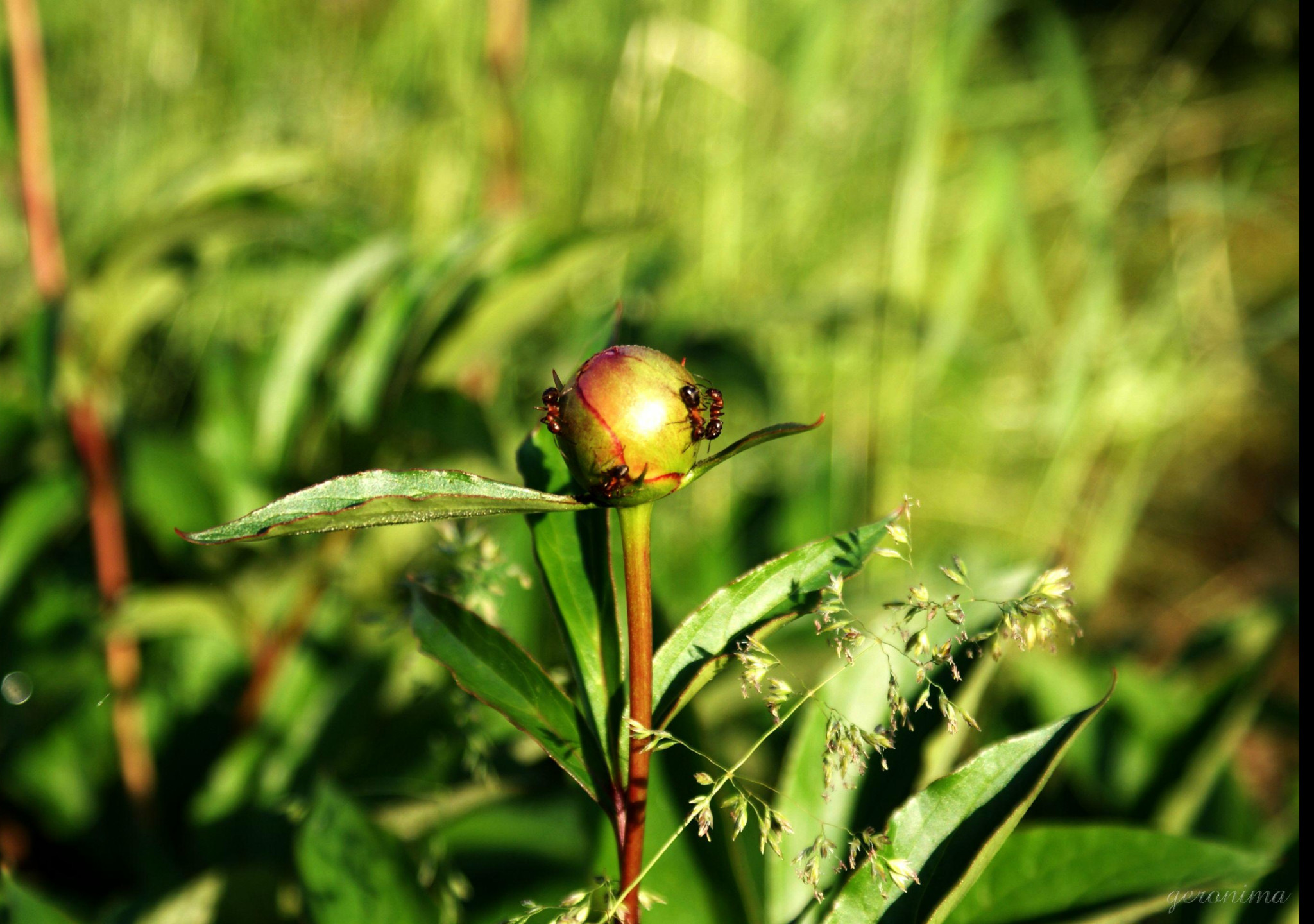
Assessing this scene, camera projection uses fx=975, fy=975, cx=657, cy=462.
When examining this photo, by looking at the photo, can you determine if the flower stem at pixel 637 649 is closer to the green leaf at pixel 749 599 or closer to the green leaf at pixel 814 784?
the green leaf at pixel 749 599

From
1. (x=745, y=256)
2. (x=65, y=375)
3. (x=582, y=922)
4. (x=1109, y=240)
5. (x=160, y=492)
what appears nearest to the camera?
(x=582, y=922)

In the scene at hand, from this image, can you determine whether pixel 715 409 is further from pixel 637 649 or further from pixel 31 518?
pixel 31 518

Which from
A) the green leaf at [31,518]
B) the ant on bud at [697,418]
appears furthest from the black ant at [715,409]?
the green leaf at [31,518]

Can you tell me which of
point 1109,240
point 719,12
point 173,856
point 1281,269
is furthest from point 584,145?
point 1281,269

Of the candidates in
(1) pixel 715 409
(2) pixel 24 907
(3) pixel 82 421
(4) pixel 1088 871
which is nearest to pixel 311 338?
(3) pixel 82 421

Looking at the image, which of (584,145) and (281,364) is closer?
(281,364)

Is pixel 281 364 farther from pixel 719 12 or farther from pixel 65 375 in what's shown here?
pixel 719 12
